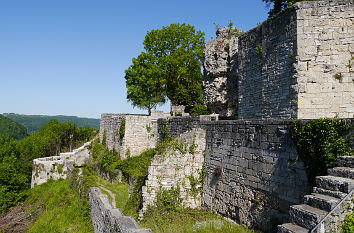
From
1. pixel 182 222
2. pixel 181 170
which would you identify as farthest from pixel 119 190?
pixel 182 222

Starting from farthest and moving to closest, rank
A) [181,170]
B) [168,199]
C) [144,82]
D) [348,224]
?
[144,82], [181,170], [168,199], [348,224]

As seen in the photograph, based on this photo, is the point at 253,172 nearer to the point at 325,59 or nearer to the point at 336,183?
the point at 336,183

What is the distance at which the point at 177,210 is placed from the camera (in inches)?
384

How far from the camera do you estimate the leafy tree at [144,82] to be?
25016 mm

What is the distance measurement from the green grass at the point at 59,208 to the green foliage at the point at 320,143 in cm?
1036

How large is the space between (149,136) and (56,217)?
7.39m

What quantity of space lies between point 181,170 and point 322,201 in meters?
6.39

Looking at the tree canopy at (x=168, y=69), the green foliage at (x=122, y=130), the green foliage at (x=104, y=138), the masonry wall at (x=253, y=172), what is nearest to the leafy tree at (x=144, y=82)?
the tree canopy at (x=168, y=69)

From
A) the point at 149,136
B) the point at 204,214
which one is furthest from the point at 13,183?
the point at 204,214

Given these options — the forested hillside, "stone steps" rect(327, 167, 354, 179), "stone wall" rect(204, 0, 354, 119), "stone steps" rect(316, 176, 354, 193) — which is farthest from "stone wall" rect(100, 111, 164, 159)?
"stone steps" rect(316, 176, 354, 193)

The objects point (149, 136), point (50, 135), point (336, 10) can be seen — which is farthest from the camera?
point (50, 135)

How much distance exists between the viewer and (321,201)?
4258 millimetres

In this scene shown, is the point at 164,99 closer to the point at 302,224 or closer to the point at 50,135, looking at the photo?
the point at 50,135

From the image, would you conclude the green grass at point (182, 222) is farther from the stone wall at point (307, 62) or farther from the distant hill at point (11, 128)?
the distant hill at point (11, 128)
